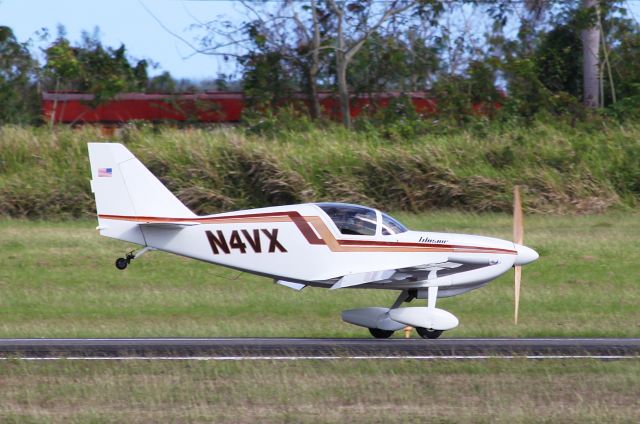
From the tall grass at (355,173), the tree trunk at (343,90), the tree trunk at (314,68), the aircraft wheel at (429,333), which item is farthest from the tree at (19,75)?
the aircraft wheel at (429,333)

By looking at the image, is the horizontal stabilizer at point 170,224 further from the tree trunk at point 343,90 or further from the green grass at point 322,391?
the tree trunk at point 343,90

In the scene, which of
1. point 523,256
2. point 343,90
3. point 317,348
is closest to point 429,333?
point 523,256

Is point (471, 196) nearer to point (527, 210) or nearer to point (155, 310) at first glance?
point (527, 210)

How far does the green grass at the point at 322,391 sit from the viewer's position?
10281 mm

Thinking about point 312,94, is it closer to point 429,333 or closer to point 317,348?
point 429,333

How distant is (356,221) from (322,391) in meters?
4.78

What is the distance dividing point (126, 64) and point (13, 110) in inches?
243

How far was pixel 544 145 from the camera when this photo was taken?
32.7 m

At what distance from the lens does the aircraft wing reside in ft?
51.4

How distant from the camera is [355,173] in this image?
31.2 meters

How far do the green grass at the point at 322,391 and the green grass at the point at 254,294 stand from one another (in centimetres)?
447

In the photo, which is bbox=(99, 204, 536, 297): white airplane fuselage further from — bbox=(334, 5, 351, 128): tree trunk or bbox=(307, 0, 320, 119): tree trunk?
bbox=(307, 0, 320, 119): tree trunk

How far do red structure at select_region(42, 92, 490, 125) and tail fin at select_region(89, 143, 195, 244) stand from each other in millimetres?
23182

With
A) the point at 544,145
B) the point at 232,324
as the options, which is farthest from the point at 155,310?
the point at 544,145
